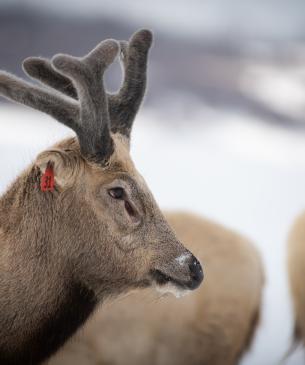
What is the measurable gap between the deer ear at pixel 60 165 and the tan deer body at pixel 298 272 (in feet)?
6.36

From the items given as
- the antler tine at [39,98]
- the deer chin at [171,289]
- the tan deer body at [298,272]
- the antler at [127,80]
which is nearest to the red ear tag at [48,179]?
the antler tine at [39,98]

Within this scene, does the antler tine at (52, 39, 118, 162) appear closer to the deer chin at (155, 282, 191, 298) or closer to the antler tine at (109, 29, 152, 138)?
the antler tine at (109, 29, 152, 138)

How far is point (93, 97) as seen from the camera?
1630mm

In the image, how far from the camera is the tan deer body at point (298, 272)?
330cm

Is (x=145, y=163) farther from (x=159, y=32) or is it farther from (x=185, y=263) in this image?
(x=185, y=263)

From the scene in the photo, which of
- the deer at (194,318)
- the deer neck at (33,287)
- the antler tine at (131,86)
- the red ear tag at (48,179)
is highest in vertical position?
the antler tine at (131,86)

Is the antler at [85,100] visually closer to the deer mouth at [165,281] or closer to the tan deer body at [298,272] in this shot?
the deer mouth at [165,281]

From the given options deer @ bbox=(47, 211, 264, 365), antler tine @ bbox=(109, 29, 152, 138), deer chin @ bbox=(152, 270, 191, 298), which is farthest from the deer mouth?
deer @ bbox=(47, 211, 264, 365)

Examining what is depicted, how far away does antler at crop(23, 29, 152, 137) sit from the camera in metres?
1.87

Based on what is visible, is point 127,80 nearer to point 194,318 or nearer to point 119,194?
point 119,194

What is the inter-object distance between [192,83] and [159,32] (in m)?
0.37

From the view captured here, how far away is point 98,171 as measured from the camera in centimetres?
170

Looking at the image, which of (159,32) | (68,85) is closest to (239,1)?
(159,32)

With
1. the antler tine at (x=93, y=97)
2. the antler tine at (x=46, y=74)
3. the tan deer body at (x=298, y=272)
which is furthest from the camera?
the tan deer body at (x=298, y=272)
